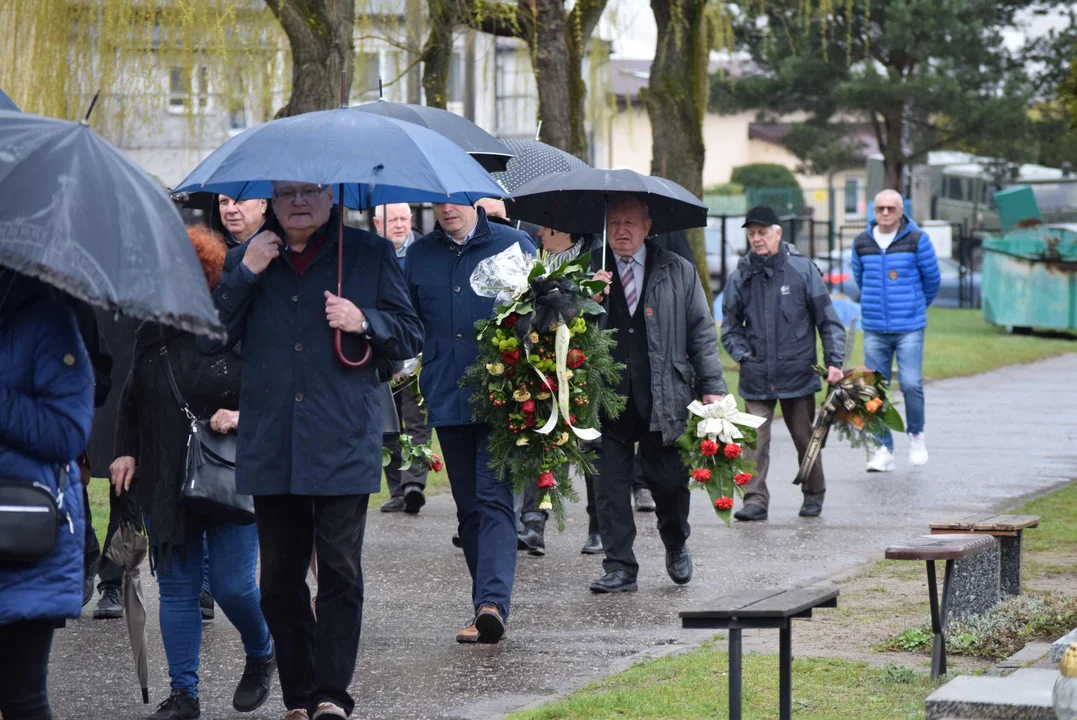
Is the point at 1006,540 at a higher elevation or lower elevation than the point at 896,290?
lower

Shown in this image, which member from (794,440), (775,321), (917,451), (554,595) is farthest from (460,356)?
(917,451)

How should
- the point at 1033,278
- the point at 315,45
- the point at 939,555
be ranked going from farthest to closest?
the point at 1033,278 → the point at 315,45 → the point at 939,555

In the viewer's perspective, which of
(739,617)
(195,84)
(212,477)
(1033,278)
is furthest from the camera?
(1033,278)

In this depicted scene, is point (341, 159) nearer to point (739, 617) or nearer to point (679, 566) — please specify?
point (739, 617)

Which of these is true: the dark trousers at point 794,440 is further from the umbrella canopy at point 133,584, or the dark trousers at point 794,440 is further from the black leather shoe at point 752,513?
the umbrella canopy at point 133,584

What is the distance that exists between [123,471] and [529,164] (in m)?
4.71

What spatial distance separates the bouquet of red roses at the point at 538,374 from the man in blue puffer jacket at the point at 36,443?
122 inches

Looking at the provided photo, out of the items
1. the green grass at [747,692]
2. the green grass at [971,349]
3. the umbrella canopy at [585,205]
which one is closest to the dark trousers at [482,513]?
the green grass at [747,692]

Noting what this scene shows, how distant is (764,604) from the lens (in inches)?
196

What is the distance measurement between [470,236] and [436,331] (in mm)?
464

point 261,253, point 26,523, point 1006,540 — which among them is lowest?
point 1006,540

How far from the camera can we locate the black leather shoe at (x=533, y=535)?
9.36 metres

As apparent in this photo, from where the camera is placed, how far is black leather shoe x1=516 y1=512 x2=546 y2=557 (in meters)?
9.36

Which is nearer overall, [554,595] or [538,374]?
[538,374]
